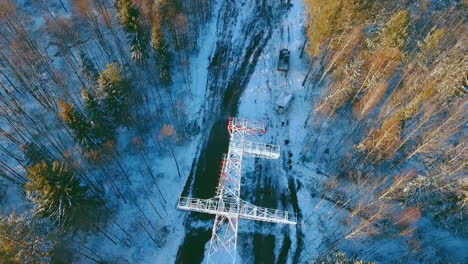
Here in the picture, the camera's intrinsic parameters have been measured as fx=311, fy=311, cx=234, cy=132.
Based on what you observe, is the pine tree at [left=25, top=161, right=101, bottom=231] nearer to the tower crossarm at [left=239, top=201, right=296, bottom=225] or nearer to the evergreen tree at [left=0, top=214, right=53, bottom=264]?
the evergreen tree at [left=0, top=214, right=53, bottom=264]

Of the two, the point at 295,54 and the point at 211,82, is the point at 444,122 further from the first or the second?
the point at 211,82

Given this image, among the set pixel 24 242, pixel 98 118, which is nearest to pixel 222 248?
pixel 24 242

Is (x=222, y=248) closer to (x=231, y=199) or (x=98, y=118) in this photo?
(x=231, y=199)

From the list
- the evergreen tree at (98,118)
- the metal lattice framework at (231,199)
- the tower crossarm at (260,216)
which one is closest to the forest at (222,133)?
the evergreen tree at (98,118)

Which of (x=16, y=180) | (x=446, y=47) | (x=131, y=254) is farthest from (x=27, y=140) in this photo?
(x=446, y=47)

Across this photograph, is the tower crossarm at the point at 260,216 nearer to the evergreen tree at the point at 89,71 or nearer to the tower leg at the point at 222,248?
the tower leg at the point at 222,248

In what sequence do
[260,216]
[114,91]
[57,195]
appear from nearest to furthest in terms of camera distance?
1. [57,195]
2. [260,216]
3. [114,91]

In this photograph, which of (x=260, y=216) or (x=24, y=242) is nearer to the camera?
(x=24, y=242)
